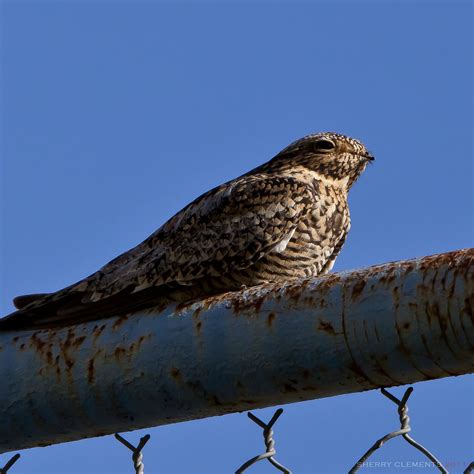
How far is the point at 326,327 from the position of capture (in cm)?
207

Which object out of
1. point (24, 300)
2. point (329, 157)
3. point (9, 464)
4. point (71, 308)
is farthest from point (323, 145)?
point (9, 464)

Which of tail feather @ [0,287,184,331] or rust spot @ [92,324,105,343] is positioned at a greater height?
tail feather @ [0,287,184,331]

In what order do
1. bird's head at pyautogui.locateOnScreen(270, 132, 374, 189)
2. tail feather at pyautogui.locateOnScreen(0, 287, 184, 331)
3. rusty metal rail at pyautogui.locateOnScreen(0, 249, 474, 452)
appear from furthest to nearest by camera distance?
bird's head at pyautogui.locateOnScreen(270, 132, 374, 189) → tail feather at pyautogui.locateOnScreen(0, 287, 184, 331) → rusty metal rail at pyautogui.locateOnScreen(0, 249, 474, 452)

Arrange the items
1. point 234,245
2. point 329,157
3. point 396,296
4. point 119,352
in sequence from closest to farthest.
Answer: point 396,296 < point 119,352 < point 234,245 < point 329,157

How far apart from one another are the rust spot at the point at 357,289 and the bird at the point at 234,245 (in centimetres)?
147

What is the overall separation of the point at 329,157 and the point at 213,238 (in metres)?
1.21

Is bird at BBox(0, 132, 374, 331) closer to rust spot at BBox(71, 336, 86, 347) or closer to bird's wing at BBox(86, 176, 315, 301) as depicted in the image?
bird's wing at BBox(86, 176, 315, 301)

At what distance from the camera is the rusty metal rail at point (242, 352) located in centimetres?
196

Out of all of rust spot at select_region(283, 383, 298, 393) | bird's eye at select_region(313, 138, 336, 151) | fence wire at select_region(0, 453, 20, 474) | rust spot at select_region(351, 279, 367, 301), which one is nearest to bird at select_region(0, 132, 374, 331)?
bird's eye at select_region(313, 138, 336, 151)

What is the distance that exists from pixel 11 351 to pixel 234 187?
2.24m

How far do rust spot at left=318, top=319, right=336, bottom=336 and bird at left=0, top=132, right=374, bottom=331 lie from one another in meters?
1.44

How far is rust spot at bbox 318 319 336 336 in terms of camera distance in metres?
2.05

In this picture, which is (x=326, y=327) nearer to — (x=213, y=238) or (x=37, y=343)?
(x=37, y=343)

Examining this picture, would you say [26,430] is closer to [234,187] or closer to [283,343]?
[283,343]
